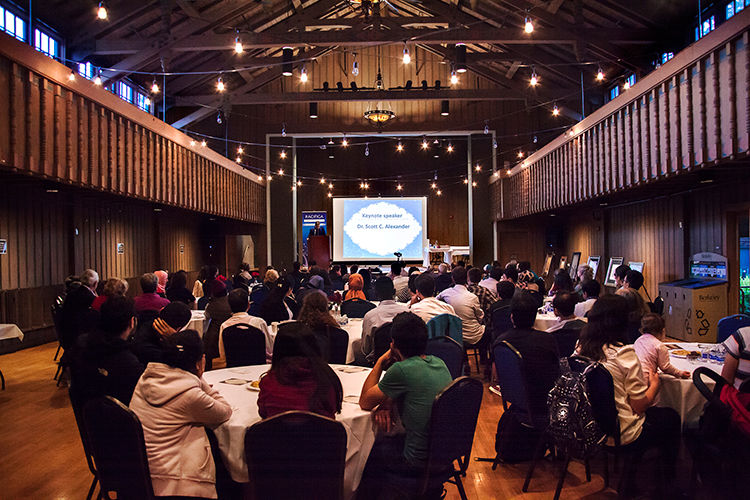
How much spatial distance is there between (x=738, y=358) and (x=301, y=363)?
2.59 m

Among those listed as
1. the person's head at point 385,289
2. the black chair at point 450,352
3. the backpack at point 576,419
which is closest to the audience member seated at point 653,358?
the backpack at point 576,419

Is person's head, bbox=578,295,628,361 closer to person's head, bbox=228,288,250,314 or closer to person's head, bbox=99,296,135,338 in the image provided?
person's head, bbox=99,296,135,338

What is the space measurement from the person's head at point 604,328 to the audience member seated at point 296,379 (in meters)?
1.67

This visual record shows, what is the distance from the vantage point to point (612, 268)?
476 inches

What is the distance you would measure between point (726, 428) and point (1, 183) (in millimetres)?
9161

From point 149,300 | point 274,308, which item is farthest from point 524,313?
point 149,300

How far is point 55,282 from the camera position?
967 cm

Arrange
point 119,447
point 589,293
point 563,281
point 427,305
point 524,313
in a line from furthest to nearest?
point 563,281 → point 589,293 → point 427,305 → point 524,313 → point 119,447

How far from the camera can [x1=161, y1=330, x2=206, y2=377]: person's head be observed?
7.77 ft

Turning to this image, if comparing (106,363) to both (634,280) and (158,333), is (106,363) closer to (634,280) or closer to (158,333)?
(158,333)

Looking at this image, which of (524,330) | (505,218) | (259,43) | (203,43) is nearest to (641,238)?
(505,218)

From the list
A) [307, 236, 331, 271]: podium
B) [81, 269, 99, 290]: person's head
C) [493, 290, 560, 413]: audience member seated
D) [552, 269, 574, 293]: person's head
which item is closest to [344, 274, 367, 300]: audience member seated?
[552, 269, 574, 293]: person's head

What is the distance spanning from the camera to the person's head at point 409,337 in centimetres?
257

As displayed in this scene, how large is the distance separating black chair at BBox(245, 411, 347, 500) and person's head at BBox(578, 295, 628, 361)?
177cm
